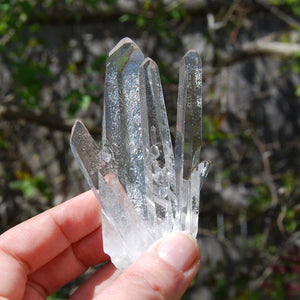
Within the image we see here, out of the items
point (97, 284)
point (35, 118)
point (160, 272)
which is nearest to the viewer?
point (160, 272)

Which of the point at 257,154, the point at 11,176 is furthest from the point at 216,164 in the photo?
the point at 11,176

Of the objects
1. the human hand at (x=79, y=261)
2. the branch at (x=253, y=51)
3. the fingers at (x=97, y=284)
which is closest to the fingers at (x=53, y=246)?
the human hand at (x=79, y=261)

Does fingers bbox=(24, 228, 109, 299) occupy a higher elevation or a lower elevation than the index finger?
lower

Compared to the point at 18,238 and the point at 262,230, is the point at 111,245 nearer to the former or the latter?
the point at 18,238

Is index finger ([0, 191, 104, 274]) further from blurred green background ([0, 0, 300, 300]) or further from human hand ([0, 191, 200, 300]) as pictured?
blurred green background ([0, 0, 300, 300])

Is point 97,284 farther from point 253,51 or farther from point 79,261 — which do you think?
point 253,51

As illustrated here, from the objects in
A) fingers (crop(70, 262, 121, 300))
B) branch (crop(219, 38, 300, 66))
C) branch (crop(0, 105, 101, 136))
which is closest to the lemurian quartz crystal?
fingers (crop(70, 262, 121, 300))

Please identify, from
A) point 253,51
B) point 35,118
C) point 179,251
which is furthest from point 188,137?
point 253,51
